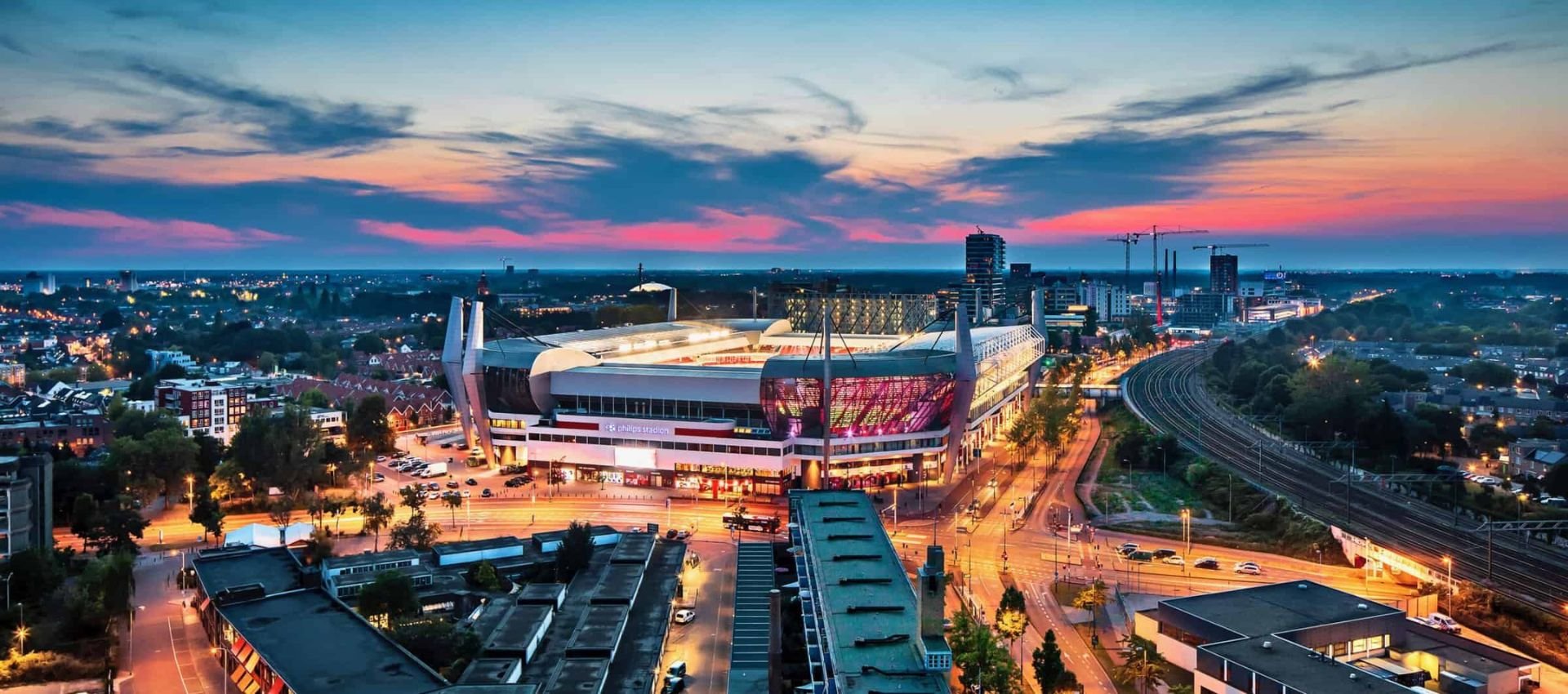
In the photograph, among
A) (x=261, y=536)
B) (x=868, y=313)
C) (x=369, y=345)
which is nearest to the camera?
(x=261, y=536)

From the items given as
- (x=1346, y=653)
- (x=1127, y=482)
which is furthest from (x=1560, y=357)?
(x=1346, y=653)

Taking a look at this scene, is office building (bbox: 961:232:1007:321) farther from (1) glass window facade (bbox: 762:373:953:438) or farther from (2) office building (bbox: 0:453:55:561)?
(2) office building (bbox: 0:453:55:561)

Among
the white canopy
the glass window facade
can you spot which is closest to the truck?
the white canopy

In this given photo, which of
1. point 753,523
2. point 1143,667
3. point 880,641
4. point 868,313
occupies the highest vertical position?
point 868,313

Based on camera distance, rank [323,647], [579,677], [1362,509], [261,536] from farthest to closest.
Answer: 1. [1362,509]
2. [261,536]
3. [323,647]
4. [579,677]

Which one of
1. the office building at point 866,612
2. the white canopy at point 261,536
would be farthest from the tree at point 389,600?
the white canopy at point 261,536

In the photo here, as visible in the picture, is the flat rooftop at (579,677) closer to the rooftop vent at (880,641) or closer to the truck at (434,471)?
the rooftop vent at (880,641)

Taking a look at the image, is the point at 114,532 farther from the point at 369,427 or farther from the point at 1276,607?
the point at 1276,607

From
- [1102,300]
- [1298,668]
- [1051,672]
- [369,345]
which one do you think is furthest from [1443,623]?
[1102,300]
